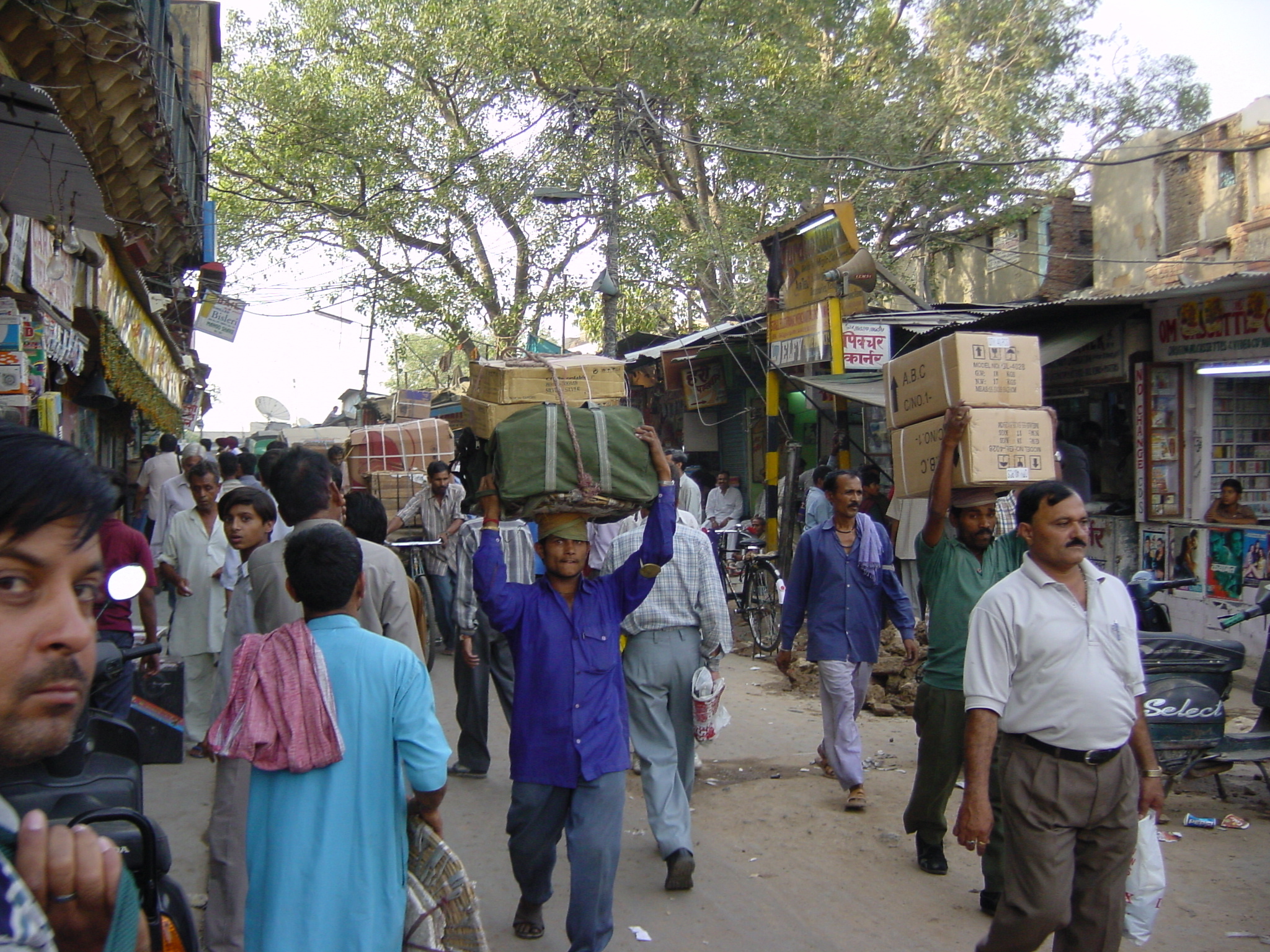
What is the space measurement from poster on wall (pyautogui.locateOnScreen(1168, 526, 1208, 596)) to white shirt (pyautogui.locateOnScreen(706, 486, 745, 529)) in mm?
6813

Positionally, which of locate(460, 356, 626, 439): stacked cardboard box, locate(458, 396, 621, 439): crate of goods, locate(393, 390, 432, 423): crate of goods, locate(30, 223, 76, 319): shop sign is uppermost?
locate(393, 390, 432, 423): crate of goods

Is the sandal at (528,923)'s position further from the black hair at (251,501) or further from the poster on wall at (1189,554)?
the poster on wall at (1189,554)

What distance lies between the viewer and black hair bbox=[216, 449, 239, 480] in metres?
8.61

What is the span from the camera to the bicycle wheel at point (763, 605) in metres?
10.9

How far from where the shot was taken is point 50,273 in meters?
6.49

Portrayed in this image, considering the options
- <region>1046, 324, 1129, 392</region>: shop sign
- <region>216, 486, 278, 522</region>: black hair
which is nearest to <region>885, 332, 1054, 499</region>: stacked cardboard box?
<region>216, 486, 278, 522</region>: black hair

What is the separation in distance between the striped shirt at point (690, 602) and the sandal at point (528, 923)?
140 cm

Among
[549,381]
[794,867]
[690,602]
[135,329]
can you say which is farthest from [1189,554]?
[135,329]

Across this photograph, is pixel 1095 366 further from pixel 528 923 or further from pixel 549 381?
pixel 528 923

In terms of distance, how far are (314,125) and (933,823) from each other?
62.5 ft

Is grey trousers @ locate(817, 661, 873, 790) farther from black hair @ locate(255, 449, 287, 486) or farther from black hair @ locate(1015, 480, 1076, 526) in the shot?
black hair @ locate(255, 449, 287, 486)

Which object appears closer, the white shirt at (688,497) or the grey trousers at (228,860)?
the grey trousers at (228,860)

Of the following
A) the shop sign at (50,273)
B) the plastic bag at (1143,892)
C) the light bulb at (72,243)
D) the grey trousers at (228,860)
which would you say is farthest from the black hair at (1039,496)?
the light bulb at (72,243)

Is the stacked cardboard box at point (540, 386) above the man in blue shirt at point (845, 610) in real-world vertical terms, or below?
above
